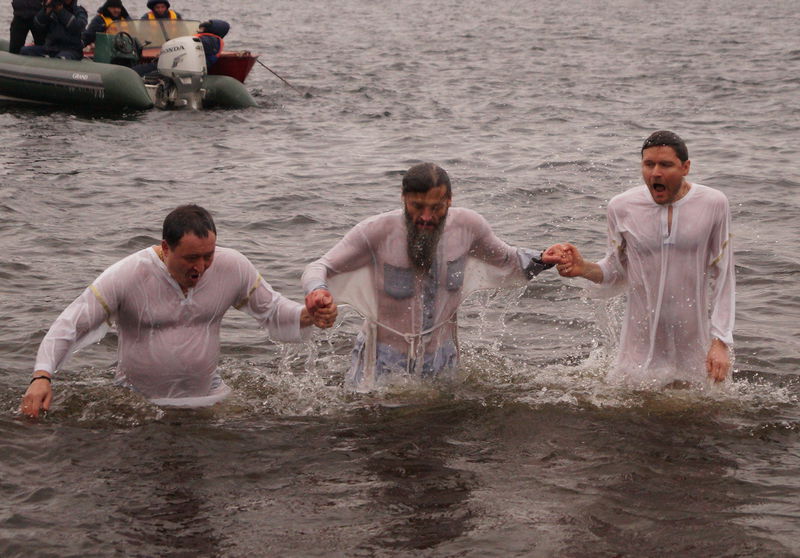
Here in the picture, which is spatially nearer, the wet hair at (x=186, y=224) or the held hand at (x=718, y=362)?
the wet hair at (x=186, y=224)

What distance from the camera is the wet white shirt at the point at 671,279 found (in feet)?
22.5

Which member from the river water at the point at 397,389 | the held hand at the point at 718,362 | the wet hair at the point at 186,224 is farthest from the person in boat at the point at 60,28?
the held hand at the point at 718,362

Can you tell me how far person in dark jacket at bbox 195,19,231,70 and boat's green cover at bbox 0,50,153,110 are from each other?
66.8 inches

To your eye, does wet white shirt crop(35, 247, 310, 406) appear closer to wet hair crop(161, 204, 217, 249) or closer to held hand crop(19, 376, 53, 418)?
held hand crop(19, 376, 53, 418)

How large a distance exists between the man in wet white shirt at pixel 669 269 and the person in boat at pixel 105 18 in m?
16.1

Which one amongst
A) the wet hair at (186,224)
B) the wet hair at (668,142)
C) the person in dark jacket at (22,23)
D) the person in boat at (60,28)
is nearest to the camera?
the wet hair at (186,224)

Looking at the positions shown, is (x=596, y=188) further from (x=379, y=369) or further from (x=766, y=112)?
(x=379, y=369)

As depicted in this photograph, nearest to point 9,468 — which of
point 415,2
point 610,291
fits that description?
point 610,291

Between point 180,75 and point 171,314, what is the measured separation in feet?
50.9

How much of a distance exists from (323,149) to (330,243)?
19.2 ft

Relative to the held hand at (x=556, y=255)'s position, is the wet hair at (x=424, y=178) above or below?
above

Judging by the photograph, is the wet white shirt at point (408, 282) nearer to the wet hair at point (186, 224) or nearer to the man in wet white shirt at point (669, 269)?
the man in wet white shirt at point (669, 269)

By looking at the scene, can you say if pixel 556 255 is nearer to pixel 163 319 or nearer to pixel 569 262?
pixel 569 262

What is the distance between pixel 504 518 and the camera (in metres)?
6.11
